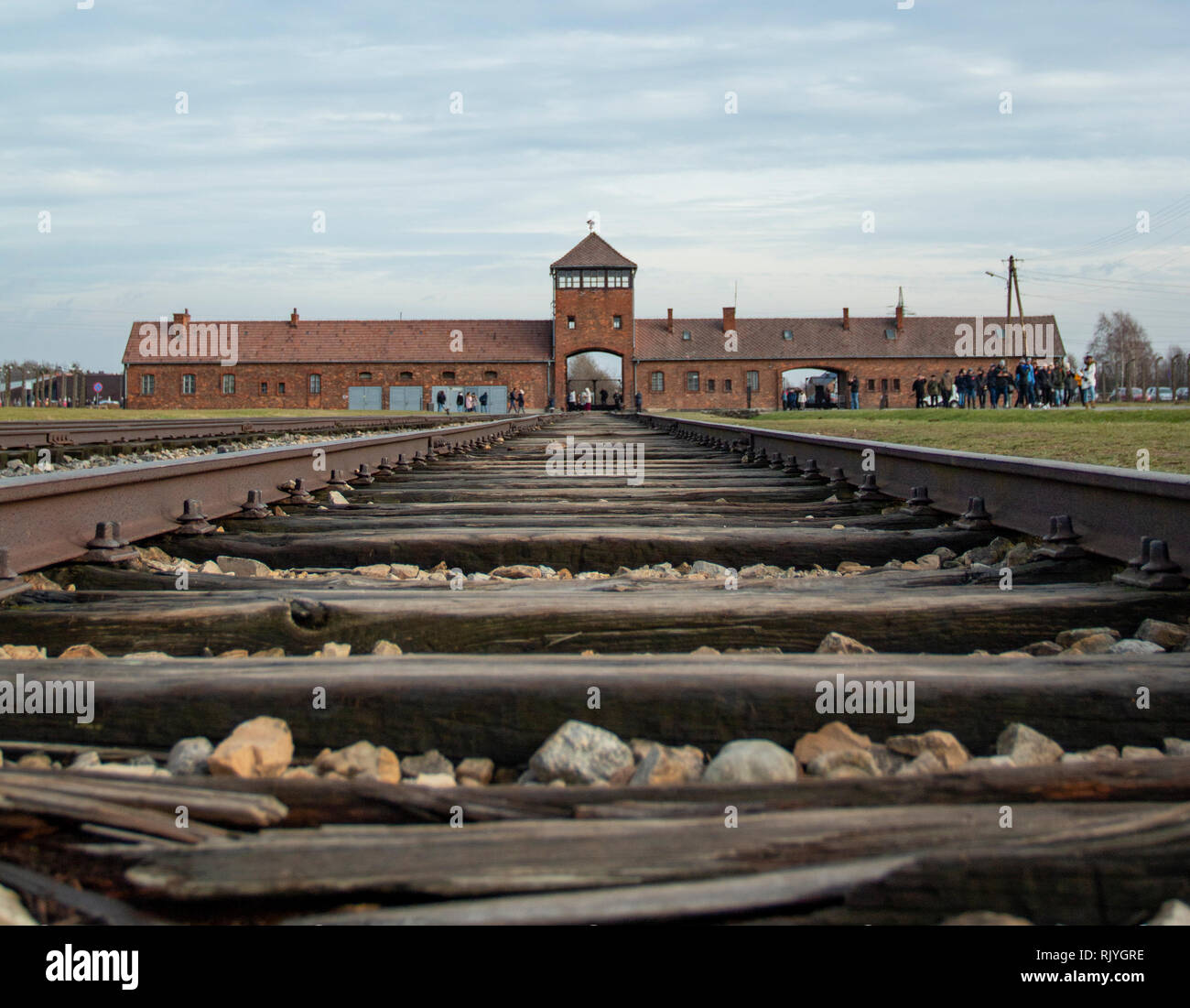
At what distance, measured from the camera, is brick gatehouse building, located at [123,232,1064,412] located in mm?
64500

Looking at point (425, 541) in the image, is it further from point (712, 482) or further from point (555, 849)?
point (712, 482)

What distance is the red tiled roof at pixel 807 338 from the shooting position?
2665 inches

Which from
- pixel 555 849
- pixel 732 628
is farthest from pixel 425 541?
pixel 555 849

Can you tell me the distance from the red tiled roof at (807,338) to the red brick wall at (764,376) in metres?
0.49

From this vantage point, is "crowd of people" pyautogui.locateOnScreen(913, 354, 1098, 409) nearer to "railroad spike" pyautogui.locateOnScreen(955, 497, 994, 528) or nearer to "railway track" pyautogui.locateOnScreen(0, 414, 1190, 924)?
"railroad spike" pyautogui.locateOnScreen(955, 497, 994, 528)

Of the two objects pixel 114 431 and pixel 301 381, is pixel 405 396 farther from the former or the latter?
pixel 114 431

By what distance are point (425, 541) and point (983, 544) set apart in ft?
5.92

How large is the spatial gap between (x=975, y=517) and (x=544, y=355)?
62398mm

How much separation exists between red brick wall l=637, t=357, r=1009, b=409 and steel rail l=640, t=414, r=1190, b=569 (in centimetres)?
6132

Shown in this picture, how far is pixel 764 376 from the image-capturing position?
67.7 m

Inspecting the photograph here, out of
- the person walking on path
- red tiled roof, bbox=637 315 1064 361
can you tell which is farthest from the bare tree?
the person walking on path

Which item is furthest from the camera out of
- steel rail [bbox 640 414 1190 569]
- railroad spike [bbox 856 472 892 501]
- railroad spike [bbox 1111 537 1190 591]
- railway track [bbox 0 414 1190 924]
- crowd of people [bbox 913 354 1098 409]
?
crowd of people [bbox 913 354 1098 409]
